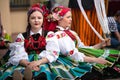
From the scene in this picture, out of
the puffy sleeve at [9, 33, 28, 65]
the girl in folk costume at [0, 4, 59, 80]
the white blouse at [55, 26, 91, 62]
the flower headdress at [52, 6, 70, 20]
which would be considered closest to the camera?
the girl in folk costume at [0, 4, 59, 80]

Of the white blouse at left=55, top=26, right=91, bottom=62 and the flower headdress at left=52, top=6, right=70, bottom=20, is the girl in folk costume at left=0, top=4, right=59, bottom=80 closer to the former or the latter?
the white blouse at left=55, top=26, right=91, bottom=62

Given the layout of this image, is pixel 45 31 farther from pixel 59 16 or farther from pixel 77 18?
pixel 77 18

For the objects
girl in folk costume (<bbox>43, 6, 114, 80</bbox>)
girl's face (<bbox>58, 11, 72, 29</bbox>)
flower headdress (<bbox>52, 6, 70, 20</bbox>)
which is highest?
flower headdress (<bbox>52, 6, 70, 20</bbox>)

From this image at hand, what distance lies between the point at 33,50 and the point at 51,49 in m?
0.21

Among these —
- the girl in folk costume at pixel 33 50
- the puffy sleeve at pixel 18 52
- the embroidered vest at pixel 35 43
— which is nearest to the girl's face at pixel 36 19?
the girl in folk costume at pixel 33 50

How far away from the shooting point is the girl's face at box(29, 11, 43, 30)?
3.67m

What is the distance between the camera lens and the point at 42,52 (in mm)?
3643

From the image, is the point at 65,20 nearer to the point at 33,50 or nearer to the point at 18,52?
the point at 33,50

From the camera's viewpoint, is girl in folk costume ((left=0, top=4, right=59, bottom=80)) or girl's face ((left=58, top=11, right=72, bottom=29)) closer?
girl in folk costume ((left=0, top=4, right=59, bottom=80))

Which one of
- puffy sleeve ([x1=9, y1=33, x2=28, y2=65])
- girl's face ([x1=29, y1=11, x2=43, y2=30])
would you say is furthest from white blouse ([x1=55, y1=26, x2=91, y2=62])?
puffy sleeve ([x1=9, y1=33, x2=28, y2=65])

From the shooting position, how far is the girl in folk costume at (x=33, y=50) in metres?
3.47

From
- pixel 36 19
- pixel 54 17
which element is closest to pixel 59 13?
pixel 54 17

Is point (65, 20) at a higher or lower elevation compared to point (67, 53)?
higher

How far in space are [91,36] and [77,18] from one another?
1.36 feet
